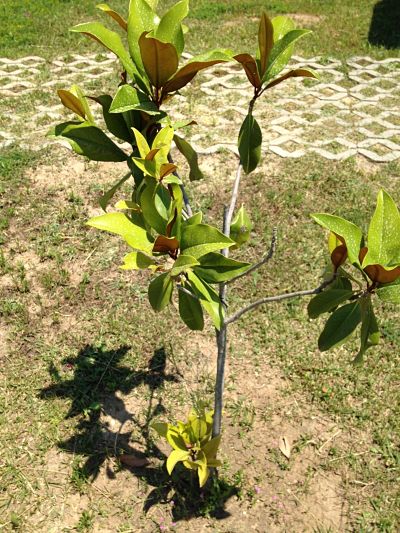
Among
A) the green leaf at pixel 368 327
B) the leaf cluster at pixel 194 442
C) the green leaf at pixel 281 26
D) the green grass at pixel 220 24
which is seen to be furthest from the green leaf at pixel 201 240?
the green grass at pixel 220 24

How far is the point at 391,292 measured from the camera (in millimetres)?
1356

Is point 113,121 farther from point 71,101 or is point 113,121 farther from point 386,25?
point 386,25

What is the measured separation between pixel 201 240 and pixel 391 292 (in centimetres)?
50

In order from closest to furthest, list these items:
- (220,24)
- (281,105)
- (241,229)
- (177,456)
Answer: (241,229) < (177,456) < (281,105) < (220,24)

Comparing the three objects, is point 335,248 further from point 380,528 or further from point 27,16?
point 27,16

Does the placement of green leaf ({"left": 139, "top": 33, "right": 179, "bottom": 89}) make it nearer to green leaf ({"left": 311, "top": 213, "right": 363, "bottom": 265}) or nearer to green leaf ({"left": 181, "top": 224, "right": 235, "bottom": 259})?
green leaf ({"left": 181, "top": 224, "right": 235, "bottom": 259})

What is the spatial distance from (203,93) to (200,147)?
1.19 m

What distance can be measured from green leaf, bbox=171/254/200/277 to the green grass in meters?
5.83

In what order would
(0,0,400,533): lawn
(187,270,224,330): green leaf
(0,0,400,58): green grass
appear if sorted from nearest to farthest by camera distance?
(187,270,224,330): green leaf
(0,0,400,533): lawn
(0,0,400,58): green grass

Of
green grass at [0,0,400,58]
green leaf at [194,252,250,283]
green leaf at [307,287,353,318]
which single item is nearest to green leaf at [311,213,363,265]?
green leaf at [307,287,353,318]

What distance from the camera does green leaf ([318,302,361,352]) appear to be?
4.85 feet

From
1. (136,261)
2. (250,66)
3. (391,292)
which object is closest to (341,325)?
(391,292)

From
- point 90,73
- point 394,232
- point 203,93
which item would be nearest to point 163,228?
point 394,232

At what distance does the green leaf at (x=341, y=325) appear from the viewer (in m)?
1.48
